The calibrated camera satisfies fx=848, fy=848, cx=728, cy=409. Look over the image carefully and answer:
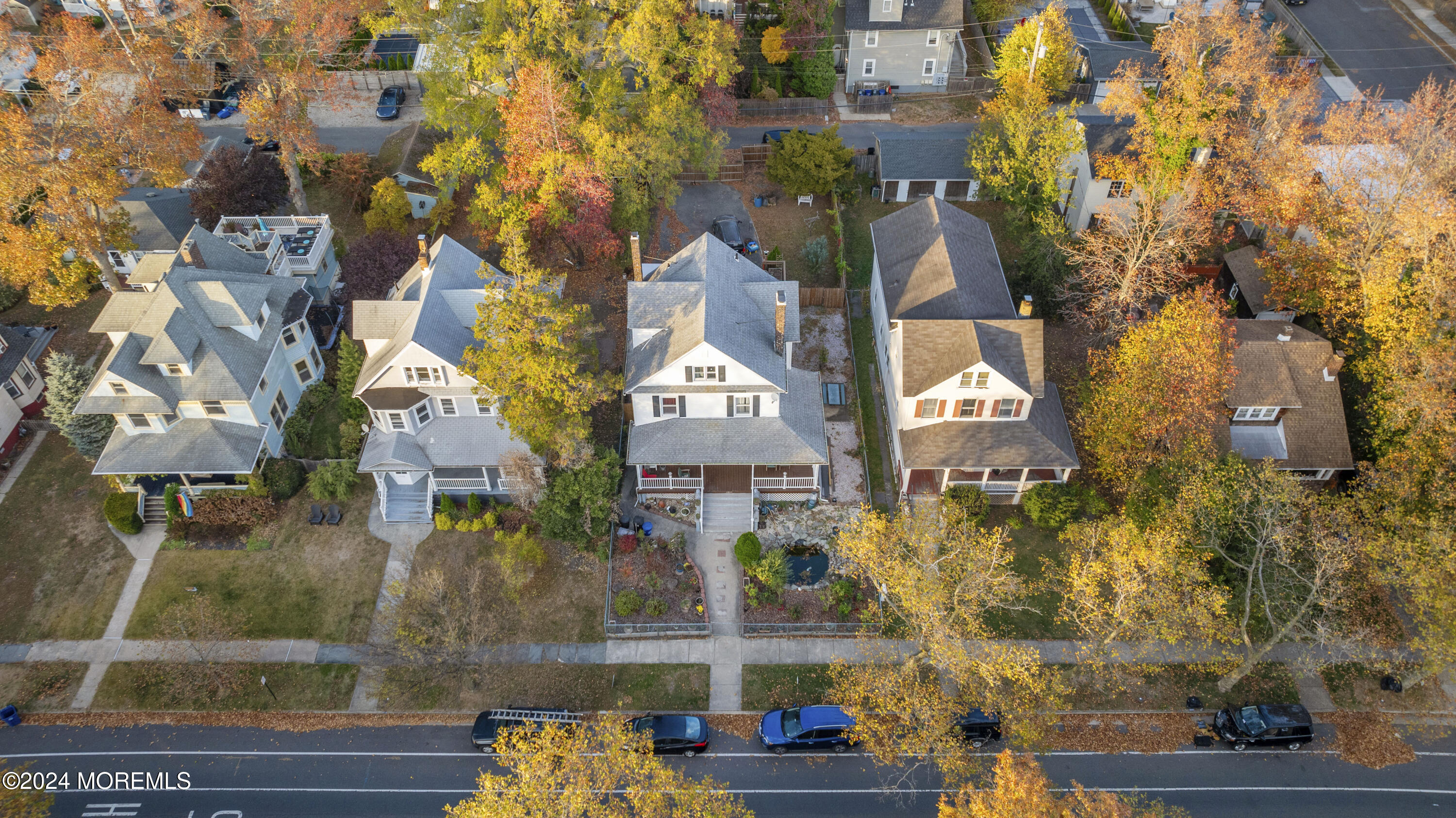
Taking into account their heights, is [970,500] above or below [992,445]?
below

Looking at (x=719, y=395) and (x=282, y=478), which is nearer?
(x=719, y=395)

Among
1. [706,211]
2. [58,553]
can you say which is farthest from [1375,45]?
[58,553]

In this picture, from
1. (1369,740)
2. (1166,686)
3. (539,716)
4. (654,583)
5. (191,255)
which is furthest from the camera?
(191,255)

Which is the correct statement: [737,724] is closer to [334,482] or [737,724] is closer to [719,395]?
[719,395]

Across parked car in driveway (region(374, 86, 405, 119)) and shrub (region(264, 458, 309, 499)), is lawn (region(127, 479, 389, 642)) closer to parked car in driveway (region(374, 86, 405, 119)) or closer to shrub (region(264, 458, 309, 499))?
shrub (region(264, 458, 309, 499))

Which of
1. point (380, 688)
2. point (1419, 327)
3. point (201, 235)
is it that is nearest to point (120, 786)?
point (380, 688)
